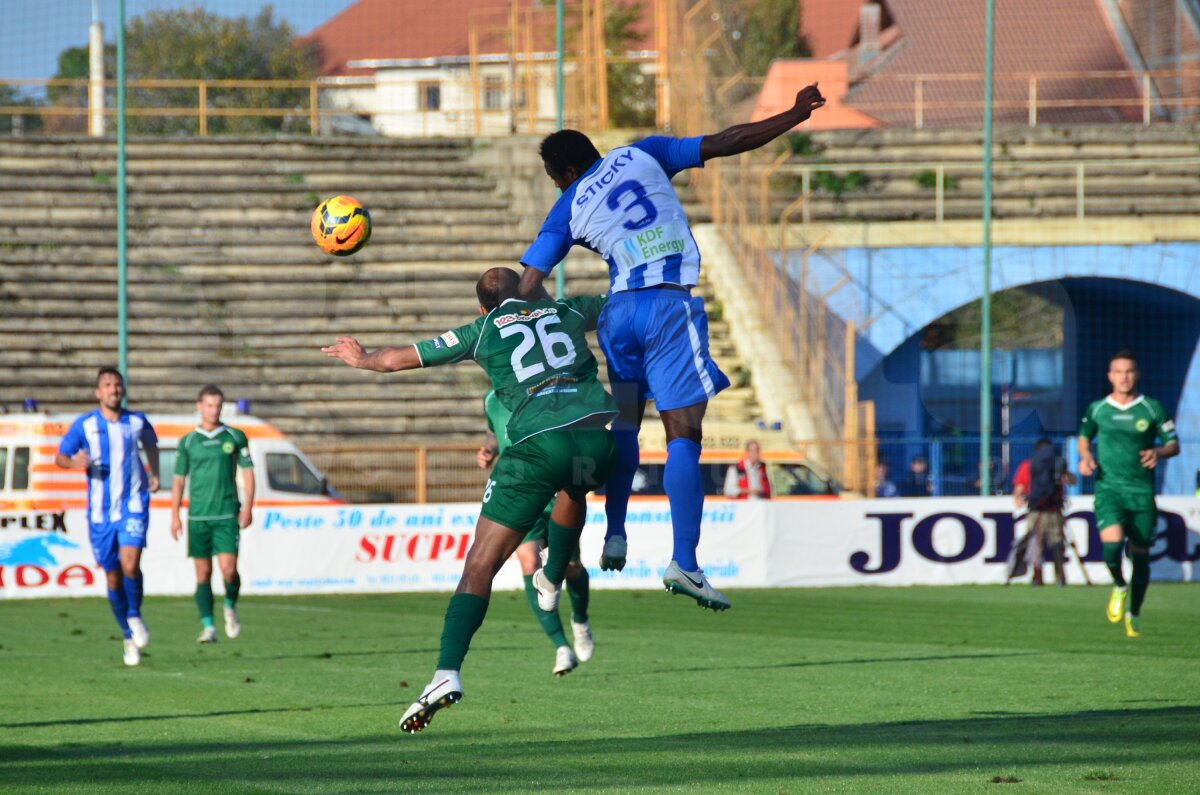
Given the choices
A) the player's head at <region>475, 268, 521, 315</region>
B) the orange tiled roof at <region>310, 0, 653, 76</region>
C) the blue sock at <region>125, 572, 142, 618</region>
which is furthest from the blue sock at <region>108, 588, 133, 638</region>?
the orange tiled roof at <region>310, 0, 653, 76</region>

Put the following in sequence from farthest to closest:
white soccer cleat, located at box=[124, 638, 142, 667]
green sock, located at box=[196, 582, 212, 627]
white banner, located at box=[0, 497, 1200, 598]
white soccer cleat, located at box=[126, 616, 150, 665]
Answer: white banner, located at box=[0, 497, 1200, 598]
green sock, located at box=[196, 582, 212, 627]
white soccer cleat, located at box=[126, 616, 150, 665]
white soccer cleat, located at box=[124, 638, 142, 667]

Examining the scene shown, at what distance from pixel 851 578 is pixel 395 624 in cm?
756

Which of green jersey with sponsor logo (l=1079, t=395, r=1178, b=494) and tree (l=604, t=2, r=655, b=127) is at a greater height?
tree (l=604, t=2, r=655, b=127)

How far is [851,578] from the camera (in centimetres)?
2211

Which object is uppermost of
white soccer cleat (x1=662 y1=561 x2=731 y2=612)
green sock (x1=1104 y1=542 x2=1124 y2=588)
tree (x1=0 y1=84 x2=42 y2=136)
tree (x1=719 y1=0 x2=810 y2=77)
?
tree (x1=719 y1=0 x2=810 y2=77)

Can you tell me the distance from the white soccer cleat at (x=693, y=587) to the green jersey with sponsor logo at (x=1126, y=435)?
25.0ft

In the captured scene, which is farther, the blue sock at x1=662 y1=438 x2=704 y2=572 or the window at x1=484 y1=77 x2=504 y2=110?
the window at x1=484 y1=77 x2=504 y2=110

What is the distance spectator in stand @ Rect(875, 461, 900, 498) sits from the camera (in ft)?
81.6

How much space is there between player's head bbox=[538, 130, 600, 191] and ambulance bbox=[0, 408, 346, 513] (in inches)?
559

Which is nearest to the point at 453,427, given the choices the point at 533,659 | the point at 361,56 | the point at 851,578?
the point at 851,578

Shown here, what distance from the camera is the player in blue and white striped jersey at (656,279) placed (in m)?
7.85

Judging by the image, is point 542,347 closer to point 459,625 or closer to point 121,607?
point 459,625

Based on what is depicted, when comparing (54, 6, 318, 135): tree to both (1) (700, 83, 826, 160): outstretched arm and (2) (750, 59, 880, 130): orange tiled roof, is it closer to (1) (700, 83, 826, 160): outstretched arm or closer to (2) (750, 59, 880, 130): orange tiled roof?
(2) (750, 59, 880, 130): orange tiled roof

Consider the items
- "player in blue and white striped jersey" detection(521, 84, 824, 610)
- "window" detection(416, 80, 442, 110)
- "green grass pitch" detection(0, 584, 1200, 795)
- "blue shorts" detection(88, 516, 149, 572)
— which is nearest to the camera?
"green grass pitch" detection(0, 584, 1200, 795)
